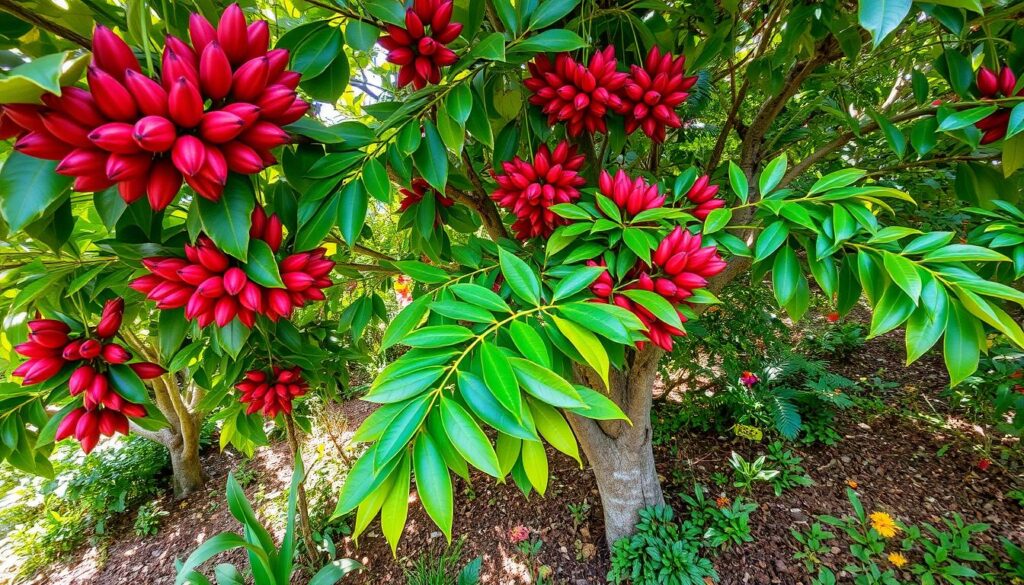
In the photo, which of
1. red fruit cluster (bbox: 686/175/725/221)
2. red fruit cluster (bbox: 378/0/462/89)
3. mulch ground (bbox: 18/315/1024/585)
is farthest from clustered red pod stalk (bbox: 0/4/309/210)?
mulch ground (bbox: 18/315/1024/585)

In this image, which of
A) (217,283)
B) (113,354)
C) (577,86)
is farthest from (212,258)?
(577,86)

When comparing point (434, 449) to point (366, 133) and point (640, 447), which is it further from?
point (640, 447)

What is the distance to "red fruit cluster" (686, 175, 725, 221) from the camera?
95cm

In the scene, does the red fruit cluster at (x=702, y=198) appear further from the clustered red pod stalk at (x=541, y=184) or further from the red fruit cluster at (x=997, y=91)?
the red fruit cluster at (x=997, y=91)

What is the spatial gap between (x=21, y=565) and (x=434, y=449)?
15.0 ft

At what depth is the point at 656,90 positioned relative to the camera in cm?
95

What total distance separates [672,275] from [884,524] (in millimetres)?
2053

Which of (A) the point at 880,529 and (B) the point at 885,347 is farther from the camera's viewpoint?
(B) the point at 885,347

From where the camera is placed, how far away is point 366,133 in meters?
0.80

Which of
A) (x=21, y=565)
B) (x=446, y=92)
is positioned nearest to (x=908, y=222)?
(x=446, y=92)

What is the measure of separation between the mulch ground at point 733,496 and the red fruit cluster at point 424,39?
221 centimetres

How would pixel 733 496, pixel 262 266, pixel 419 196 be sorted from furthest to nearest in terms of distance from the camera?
pixel 733 496 < pixel 419 196 < pixel 262 266

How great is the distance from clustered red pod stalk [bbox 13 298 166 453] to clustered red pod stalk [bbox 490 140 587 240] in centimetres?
87

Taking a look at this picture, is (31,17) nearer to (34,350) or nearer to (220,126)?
(220,126)
